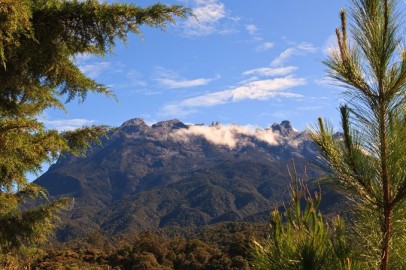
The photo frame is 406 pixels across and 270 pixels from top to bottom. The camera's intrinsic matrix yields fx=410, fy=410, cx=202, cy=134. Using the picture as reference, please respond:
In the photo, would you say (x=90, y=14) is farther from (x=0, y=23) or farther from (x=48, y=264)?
(x=48, y=264)

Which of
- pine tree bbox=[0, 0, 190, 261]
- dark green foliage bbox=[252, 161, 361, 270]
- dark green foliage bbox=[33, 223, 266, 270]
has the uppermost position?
pine tree bbox=[0, 0, 190, 261]

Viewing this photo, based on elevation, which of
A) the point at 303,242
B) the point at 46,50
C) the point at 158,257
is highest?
the point at 46,50

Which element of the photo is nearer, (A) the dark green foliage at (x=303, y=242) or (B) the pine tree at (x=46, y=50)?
(A) the dark green foliage at (x=303, y=242)

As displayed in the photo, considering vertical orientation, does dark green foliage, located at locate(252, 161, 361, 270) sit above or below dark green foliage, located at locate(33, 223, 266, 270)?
above

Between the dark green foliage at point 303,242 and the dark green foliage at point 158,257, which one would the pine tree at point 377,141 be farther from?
the dark green foliage at point 158,257

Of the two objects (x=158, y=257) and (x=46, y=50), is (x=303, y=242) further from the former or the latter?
(x=158, y=257)

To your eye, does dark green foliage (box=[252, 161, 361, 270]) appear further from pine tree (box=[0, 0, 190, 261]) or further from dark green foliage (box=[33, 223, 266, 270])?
dark green foliage (box=[33, 223, 266, 270])

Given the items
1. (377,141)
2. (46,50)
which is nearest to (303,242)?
(377,141)

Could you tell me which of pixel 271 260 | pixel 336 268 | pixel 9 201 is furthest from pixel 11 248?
pixel 336 268

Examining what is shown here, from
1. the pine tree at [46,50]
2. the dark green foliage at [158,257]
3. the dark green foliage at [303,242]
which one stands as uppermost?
the pine tree at [46,50]

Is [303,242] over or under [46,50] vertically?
under

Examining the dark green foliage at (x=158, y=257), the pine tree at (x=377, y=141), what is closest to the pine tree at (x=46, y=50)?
the pine tree at (x=377, y=141)

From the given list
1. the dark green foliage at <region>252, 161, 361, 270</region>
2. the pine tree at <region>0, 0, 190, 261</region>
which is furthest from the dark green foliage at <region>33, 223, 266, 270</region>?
the dark green foliage at <region>252, 161, 361, 270</region>

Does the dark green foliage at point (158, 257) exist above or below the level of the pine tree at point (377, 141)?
below
